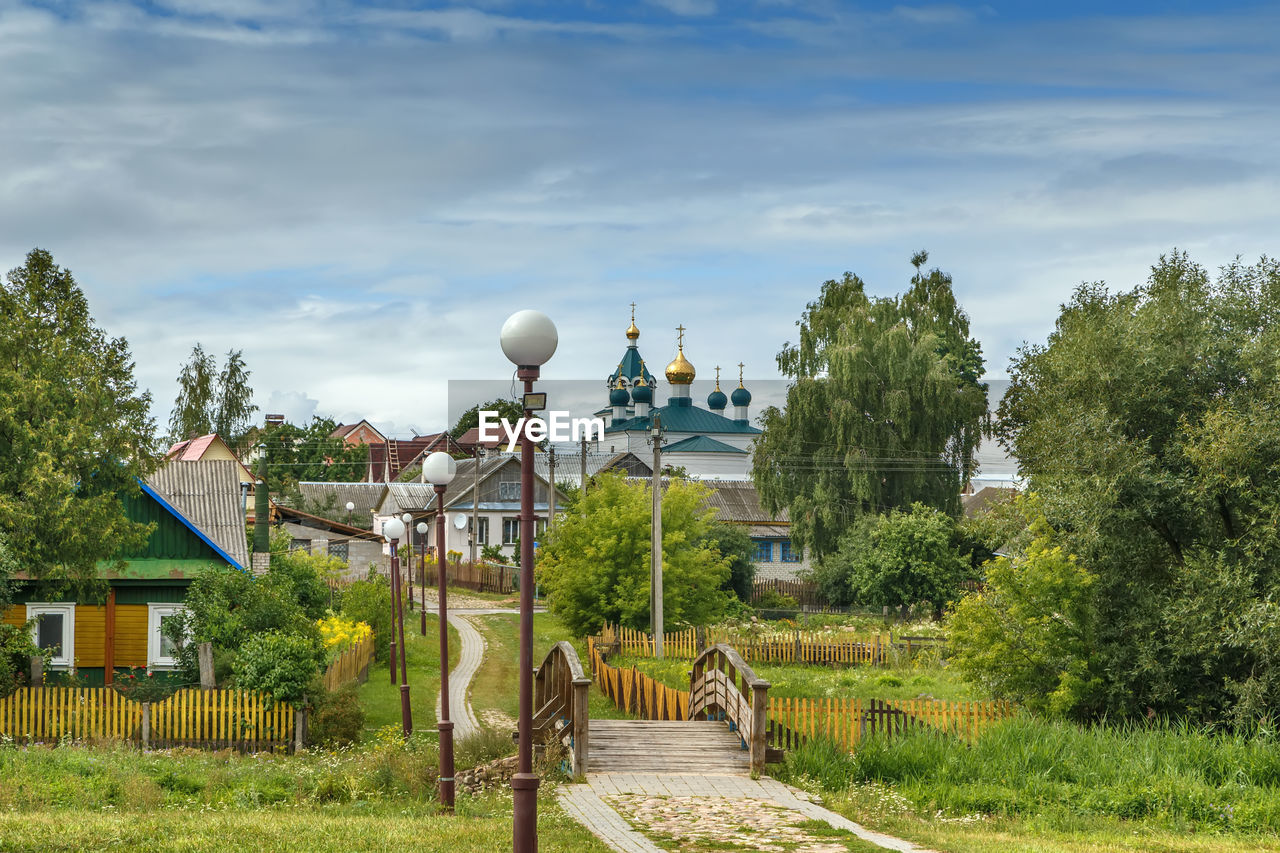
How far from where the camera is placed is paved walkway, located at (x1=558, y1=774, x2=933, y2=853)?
1321 cm

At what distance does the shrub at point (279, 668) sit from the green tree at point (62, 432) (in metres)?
4.30

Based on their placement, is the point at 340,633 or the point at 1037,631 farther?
the point at 340,633

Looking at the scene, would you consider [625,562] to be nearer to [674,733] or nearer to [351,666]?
[351,666]

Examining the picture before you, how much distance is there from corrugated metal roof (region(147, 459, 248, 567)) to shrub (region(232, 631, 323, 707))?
546 cm

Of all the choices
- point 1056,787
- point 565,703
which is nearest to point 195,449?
point 565,703

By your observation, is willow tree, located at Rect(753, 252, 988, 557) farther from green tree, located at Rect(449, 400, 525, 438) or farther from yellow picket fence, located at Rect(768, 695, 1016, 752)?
green tree, located at Rect(449, 400, 525, 438)

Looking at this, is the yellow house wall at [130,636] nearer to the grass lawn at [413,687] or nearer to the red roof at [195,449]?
the grass lawn at [413,687]

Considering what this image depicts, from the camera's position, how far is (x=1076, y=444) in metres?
23.6

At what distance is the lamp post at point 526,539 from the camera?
30.0 ft

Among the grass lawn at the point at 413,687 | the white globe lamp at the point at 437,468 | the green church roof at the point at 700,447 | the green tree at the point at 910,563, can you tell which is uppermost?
the green church roof at the point at 700,447

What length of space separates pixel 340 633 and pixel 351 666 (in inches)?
48.4

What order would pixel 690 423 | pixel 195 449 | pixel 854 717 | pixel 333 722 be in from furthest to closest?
1. pixel 690 423
2. pixel 195 449
3. pixel 333 722
4. pixel 854 717

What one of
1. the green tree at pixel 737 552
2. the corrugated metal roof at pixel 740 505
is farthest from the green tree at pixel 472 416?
the green tree at pixel 737 552

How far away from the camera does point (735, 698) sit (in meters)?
19.4
